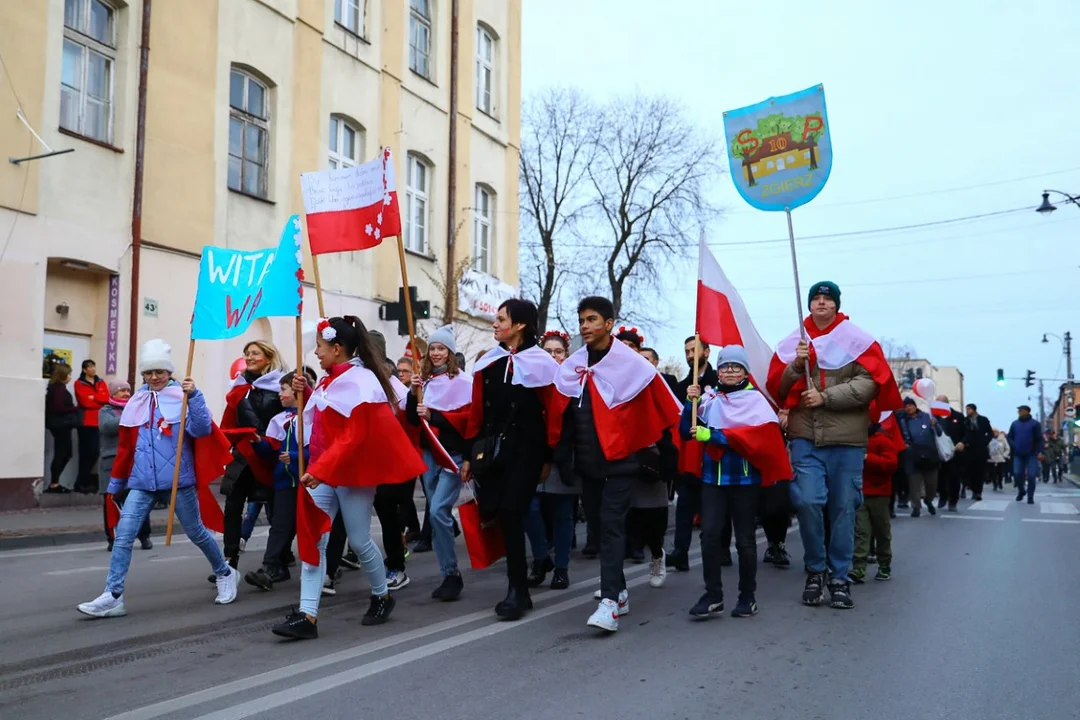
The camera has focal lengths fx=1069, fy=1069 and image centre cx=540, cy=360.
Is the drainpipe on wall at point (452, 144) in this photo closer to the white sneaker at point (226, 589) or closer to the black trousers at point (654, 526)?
the black trousers at point (654, 526)

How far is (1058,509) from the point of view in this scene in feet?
60.5

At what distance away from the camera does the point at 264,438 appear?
7789mm

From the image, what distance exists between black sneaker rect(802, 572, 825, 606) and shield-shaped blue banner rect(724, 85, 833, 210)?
2640mm

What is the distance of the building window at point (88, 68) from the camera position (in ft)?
50.3

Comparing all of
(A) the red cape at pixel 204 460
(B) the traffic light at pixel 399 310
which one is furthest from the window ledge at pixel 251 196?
(A) the red cape at pixel 204 460

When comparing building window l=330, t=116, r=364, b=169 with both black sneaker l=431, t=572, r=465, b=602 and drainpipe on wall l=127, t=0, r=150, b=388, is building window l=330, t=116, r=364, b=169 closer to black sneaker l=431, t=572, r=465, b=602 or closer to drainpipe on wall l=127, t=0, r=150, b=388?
drainpipe on wall l=127, t=0, r=150, b=388

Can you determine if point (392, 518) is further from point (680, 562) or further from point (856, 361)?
point (856, 361)

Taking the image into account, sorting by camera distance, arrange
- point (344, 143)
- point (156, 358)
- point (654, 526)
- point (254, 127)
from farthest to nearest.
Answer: point (344, 143)
point (254, 127)
point (654, 526)
point (156, 358)

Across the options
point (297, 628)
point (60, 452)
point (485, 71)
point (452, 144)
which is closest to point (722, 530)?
point (297, 628)

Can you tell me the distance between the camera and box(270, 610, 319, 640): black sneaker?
→ 5.86 meters

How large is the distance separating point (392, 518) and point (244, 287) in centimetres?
195

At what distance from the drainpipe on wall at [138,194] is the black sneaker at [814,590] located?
11.7 m

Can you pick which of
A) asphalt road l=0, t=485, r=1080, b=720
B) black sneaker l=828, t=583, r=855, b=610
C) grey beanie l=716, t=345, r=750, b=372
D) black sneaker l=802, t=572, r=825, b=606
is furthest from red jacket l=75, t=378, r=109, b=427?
black sneaker l=828, t=583, r=855, b=610

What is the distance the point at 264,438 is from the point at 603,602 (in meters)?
3.00
